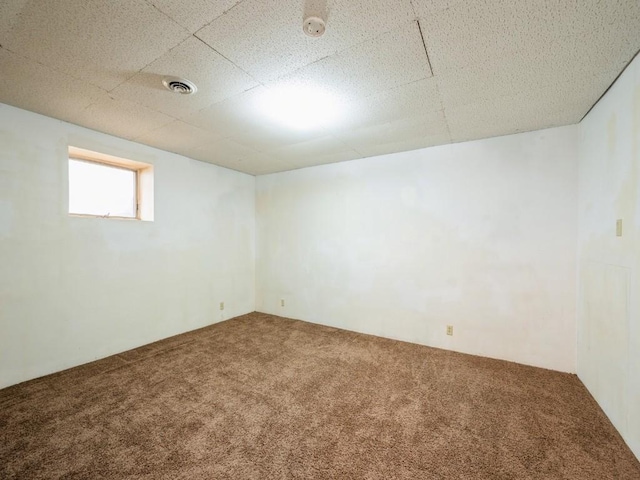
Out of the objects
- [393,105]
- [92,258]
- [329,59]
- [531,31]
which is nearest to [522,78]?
[531,31]

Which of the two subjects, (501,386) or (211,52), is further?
(501,386)

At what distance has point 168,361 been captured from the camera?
2.74 metres

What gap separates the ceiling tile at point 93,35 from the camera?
1.26 m

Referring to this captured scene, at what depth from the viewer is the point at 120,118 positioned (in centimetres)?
245

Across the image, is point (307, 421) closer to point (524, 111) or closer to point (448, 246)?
point (448, 246)

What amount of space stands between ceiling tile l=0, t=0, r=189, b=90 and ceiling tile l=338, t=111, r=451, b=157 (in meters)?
1.81

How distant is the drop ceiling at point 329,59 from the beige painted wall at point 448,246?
0.51 metres

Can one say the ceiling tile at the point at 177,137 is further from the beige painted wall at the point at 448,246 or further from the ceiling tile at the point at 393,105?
the beige painted wall at the point at 448,246

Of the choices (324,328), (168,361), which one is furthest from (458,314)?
(168,361)

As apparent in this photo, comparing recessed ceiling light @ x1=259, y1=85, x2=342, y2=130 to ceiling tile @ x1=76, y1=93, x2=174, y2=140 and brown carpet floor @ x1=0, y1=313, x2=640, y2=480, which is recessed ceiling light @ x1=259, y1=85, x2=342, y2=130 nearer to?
ceiling tile @ x1=76, y1=93, x2=174, y2=140

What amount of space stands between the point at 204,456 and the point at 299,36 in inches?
98.0

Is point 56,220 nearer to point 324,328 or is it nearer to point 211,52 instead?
point 211,52

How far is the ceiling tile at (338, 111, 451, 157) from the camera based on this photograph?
8.16 ft

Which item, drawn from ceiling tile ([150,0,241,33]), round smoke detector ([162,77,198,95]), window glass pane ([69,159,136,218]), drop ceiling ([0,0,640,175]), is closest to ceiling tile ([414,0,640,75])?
drop ceiling ([0,0,640,175])
